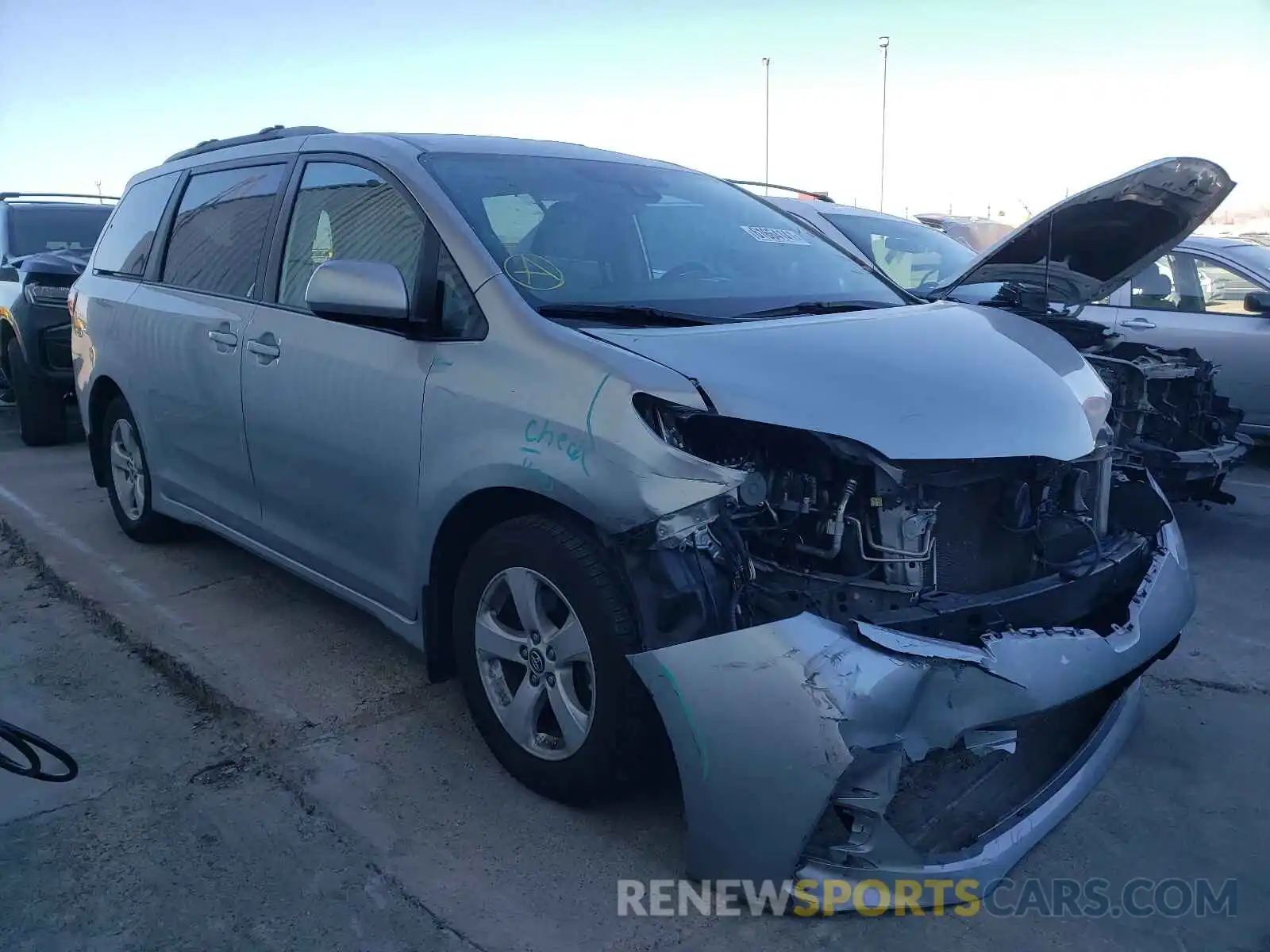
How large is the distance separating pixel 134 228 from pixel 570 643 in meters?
3.78

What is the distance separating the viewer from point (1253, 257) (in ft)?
23.8

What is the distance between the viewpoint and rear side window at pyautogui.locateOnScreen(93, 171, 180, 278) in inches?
198

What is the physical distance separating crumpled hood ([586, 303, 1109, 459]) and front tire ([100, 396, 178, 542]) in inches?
126

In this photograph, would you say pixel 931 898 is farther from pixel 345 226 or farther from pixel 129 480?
pixel 129 480

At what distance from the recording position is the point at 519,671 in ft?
10.0

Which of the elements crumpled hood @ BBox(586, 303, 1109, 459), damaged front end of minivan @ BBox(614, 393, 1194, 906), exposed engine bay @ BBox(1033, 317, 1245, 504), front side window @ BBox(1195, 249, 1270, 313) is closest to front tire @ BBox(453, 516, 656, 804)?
damaged front end of minivan @ BBox(614, 393, 1194, 906)

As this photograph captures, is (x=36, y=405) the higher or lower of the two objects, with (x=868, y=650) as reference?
lower

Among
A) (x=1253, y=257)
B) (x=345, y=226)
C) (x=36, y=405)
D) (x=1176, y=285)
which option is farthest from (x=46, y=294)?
(x=1253, y=257)

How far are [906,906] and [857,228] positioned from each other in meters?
5.47

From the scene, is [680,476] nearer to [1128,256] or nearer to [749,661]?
[749,661]

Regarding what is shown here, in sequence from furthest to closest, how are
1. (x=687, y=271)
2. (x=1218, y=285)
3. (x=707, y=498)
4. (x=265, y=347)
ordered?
(x=1218, y=285)
(x=265, y=347)
(x=687, y=271)
(x=707, y=498)

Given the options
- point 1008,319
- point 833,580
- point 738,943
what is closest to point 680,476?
point 833,580

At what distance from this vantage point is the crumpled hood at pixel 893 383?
97.3 inches

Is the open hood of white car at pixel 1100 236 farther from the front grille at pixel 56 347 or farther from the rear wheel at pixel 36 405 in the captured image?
the rear wheel at pixel 36 405
